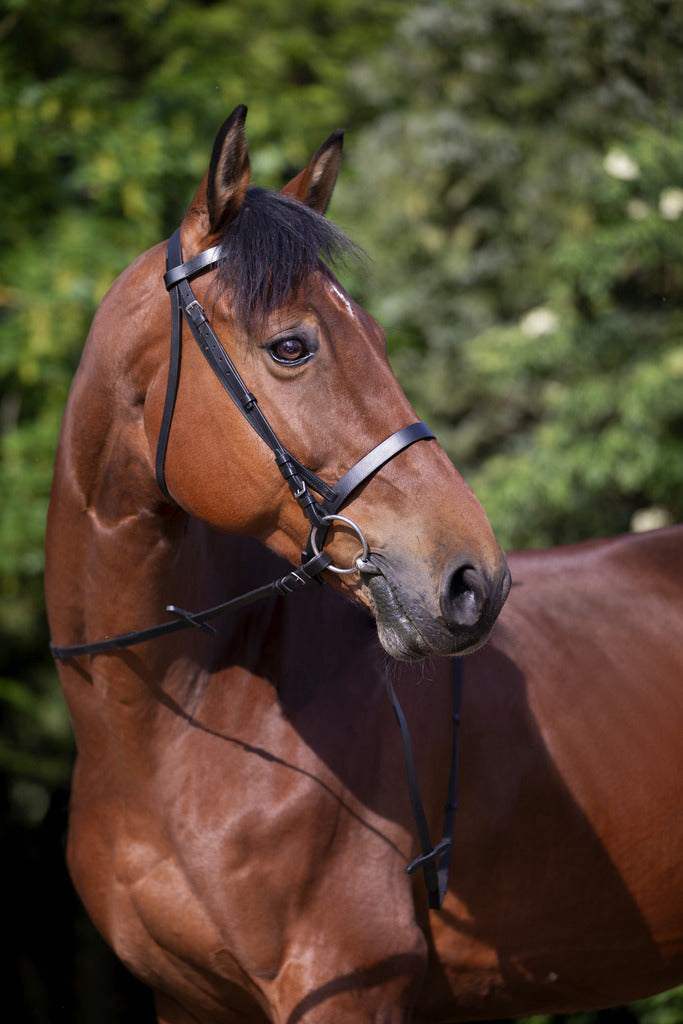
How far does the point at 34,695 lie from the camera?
5.09 meters

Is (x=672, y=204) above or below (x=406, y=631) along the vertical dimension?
above

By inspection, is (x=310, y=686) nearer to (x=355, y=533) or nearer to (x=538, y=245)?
(x=355, y=533)

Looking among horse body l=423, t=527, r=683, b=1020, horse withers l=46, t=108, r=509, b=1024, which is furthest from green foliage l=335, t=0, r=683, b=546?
horse withers l=46, t=108, r=509, b=1024

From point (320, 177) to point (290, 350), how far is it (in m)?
0.62

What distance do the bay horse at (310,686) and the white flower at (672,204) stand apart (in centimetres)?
273

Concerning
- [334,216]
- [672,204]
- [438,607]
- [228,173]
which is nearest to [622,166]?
[672,204]

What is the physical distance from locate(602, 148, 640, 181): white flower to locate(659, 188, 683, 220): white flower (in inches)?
7.9

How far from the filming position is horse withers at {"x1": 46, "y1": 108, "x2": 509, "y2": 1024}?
165 centimetres

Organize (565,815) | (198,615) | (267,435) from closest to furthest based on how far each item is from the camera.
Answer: (267,435), (198,615), (565,815)

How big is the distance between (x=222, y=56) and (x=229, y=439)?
17.8 ft

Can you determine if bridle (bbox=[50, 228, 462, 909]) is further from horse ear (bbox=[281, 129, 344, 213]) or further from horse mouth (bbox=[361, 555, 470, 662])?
horse ear (bbox=[281, 129, 344, 213])

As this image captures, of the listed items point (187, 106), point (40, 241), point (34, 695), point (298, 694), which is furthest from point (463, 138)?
point (298, 694)

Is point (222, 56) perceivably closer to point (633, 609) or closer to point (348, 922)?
point (633, 609)

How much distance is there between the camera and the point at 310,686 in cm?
207
